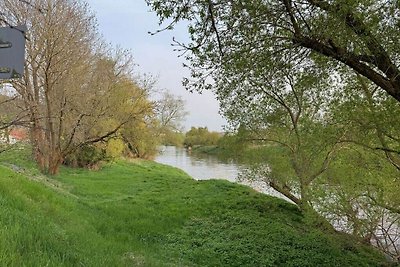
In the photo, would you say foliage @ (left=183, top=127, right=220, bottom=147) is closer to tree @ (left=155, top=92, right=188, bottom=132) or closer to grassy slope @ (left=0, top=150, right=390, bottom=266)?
tree @ (left=155, top=92, right=188, bottom=132)

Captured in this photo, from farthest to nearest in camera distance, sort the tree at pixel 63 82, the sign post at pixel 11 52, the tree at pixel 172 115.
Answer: the tree at pixel 172 115 < the tree at pixel 63 82 < the sign post at pixel 11 52

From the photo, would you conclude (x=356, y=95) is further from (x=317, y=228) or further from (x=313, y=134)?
(x=317, y=228)

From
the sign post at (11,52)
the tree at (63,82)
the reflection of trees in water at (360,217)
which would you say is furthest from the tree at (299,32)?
the tree at (63,82)

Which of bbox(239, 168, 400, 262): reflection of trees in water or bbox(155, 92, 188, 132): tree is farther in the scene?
bbox(155, 92, 188, 132): tree

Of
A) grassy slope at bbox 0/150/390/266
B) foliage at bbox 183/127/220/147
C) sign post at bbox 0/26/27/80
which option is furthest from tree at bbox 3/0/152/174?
foliage at bbox 183/127/220/147

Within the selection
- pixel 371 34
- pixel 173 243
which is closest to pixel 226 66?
pixel 371 34

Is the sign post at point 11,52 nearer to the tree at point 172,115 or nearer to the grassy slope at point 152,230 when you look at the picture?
the grassy slope at point 152,230

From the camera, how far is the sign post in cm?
213

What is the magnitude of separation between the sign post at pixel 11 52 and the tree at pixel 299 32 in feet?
10.1

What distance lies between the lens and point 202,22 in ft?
18.3

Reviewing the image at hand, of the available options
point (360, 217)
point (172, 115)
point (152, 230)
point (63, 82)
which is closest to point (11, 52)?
point (152, 230)

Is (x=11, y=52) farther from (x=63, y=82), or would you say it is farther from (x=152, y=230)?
(x=63, y=82)

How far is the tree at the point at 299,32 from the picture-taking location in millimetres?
5195

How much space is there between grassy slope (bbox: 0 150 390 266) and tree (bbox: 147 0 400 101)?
10.2 feet
